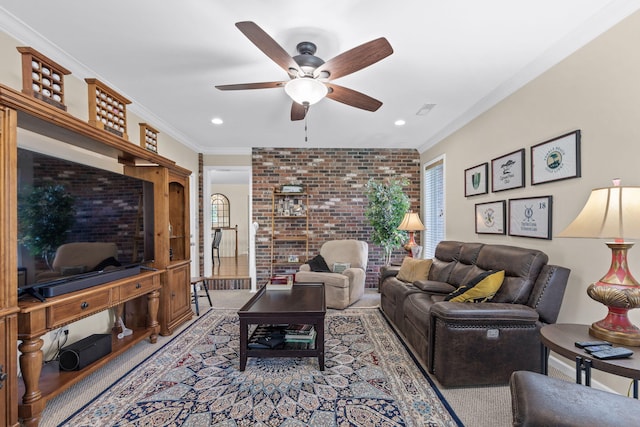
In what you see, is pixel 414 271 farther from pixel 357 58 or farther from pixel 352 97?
pixel 357 58

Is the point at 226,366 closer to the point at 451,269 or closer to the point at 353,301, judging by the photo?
the point at 353,301

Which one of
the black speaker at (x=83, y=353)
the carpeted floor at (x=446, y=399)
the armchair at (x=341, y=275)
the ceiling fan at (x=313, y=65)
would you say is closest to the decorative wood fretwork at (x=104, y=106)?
the ceiling fan at (x=313, y=65)

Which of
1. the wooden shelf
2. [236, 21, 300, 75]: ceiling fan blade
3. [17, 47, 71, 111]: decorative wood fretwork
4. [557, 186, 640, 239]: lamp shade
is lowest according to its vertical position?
the wooden shelf

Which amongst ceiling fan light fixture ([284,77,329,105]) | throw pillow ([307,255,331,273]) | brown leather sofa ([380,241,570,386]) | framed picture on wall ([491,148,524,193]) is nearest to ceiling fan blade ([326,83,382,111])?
ceiling fan light fixture ([284,77,329,105])

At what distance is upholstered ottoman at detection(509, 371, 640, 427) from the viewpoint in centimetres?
105

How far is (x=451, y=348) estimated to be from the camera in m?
2.02

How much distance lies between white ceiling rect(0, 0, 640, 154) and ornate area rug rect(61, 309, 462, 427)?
2504mm

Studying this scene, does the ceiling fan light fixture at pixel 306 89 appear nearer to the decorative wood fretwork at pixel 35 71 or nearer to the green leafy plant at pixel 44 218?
the decorative wood fretwork at pixel 35 71

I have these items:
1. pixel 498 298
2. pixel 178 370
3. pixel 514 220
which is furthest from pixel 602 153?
pixel 178 370

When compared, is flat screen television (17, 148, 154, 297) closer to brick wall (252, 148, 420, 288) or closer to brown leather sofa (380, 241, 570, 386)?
brick wall (252, 148, 420, 288)

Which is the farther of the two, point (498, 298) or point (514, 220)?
point (514, 220)

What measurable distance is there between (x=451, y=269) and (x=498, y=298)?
0.94 metres

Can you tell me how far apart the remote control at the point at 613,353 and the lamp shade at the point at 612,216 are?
1.72ft

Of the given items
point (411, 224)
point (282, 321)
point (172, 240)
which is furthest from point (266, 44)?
point (411, 224)
